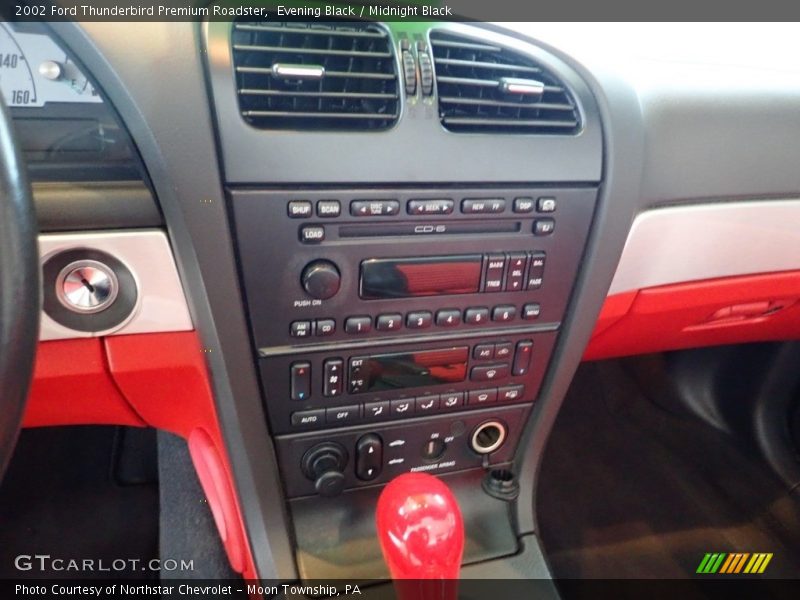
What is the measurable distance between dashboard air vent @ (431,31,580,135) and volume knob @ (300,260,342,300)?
0.18 meters

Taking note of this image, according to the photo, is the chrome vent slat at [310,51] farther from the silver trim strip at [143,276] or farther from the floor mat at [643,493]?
the floor mat at [643,493]

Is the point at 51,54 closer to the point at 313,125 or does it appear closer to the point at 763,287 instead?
the point at 313,125

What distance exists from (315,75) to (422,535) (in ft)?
1.31

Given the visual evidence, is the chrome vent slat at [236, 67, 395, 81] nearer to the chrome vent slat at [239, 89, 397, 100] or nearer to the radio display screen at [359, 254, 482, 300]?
the chrome vent slat at [239, 89, 397, 100]

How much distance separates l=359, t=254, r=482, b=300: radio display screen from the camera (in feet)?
Answer: 2.30

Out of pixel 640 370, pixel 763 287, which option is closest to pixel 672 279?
pixel 763 287

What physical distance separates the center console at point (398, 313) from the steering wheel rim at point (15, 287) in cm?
21

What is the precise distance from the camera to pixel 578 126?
730 mm

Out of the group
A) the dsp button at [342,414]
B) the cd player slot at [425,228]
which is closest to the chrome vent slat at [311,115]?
the cd player slot at [425,228]

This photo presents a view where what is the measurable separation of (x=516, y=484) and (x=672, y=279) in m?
0.34

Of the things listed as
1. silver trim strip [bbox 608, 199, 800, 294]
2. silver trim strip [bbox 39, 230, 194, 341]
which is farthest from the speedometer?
silver trim strip [bbox 608, 199, 800, 294]

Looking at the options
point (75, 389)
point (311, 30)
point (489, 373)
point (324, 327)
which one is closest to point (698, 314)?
point (489, 373)

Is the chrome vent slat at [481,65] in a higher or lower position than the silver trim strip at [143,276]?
higher

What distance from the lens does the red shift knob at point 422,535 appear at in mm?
575
